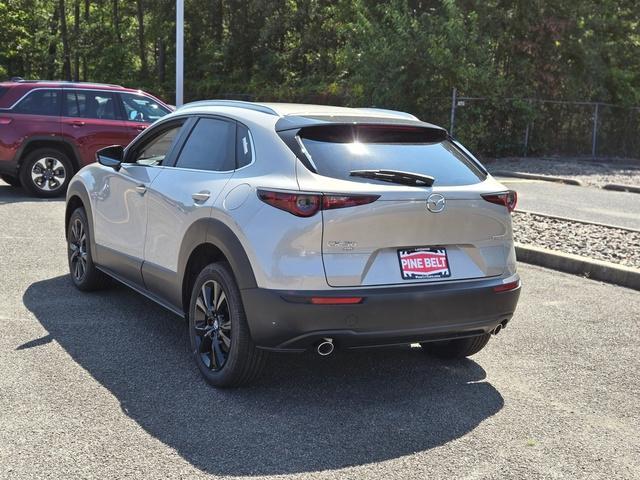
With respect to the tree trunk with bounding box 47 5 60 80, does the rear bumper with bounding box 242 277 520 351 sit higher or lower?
lower

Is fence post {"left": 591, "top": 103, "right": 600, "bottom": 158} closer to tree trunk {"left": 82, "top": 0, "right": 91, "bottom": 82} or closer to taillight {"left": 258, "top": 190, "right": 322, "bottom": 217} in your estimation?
taillight {"left": 258, "top": 190, "right": 322, "bottom": 217}

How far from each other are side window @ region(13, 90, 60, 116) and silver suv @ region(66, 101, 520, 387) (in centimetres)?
812

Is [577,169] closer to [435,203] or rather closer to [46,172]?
[46,172]

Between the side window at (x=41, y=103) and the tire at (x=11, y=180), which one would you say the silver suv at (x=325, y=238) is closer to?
the side window at (x=41, y=103)

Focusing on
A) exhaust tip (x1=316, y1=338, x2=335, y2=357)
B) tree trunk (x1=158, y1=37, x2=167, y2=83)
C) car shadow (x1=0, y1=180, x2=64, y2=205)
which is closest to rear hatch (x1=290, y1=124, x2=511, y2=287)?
exhaust tip (x1=316, y1=338, x2=335, y2=357)

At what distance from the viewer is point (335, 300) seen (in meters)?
4.07

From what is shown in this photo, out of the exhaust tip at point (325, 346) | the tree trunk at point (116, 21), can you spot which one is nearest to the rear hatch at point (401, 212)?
the exhaust tip at point (325, 346)

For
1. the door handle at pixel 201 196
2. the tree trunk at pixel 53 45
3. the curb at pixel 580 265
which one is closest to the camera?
the door handle at pixel 201 196

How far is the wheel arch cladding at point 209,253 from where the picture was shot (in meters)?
4.25

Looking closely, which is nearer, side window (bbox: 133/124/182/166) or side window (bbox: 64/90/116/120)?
side window (bbox: 133/124/182/166)

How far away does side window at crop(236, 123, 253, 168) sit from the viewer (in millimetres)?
4613

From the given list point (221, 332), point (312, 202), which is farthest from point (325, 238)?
point (221, 332)

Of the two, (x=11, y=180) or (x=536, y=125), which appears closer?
(x=11, y=180)

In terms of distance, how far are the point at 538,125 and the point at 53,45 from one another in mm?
29842
